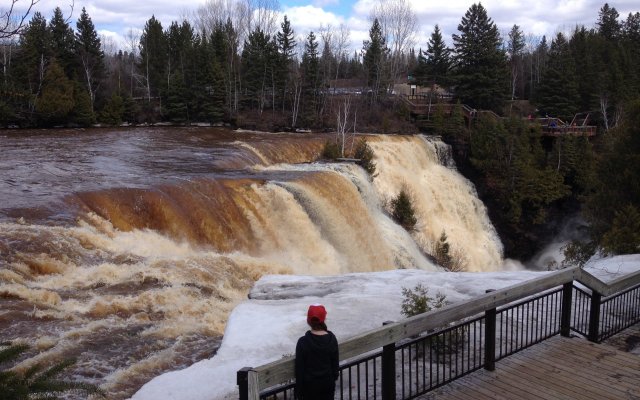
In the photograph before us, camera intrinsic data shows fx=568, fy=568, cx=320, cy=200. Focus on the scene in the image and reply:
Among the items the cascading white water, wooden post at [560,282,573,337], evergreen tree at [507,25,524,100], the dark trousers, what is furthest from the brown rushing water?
evergreen tree at [507,25,524,100]

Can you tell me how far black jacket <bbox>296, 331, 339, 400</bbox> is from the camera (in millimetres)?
4453

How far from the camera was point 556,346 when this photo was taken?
22.1 ft

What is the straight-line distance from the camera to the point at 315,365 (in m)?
4.47

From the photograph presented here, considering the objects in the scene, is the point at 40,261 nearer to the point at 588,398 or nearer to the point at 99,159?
the point at 588,398

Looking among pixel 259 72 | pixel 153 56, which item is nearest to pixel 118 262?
pixel 259 72

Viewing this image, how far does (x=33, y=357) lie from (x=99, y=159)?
1668cm

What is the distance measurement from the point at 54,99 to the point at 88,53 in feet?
37.2

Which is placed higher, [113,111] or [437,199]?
[113,111]

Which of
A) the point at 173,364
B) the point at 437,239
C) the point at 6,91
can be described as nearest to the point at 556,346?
the point at 173,364

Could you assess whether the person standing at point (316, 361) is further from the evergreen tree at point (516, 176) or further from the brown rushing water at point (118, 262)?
the evergreen tree at point (516, 176)

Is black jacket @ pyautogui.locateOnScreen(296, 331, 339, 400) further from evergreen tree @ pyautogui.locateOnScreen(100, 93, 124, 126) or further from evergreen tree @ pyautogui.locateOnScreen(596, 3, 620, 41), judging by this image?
evergreen tree @ pyautogui.locateOnScreen(596, 3, 620, 41)

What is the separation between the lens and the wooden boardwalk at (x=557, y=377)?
553cm

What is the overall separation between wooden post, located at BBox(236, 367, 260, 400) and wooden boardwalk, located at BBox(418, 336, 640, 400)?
6.93ft

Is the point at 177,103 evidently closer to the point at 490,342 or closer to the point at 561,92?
the point at 561,92
